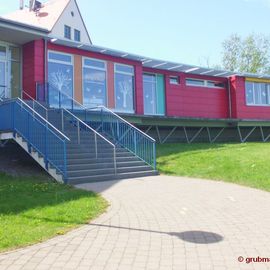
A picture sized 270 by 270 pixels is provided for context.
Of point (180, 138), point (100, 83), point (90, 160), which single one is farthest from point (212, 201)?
point (180, 138)

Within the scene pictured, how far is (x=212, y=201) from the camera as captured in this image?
912 centimetres

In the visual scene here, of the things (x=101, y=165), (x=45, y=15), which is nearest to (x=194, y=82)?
(x=101, y=165)

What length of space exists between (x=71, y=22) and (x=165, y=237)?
132ft

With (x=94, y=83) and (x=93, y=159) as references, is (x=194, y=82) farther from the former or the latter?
(x=93, y=159)

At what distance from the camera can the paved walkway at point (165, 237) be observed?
5086mm

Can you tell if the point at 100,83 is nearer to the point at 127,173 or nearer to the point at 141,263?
the point at 127,173

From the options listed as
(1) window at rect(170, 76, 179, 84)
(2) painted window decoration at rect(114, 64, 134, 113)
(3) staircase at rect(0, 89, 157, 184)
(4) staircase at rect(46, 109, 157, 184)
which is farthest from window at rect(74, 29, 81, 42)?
(4) staircase at rect(46, 109, 157, 184)

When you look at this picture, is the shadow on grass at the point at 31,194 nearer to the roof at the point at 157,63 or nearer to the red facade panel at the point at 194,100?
the roof at the point at 157,63

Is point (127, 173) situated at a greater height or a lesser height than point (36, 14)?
lesser

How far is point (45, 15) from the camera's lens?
42.5 meters

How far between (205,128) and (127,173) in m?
13.1

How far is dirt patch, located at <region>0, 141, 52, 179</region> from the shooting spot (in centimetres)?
1283

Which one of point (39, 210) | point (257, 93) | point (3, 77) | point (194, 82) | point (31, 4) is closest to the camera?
point (39, 210)

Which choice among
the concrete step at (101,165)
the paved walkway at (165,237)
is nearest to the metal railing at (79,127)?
the concrete step at (101,165)
